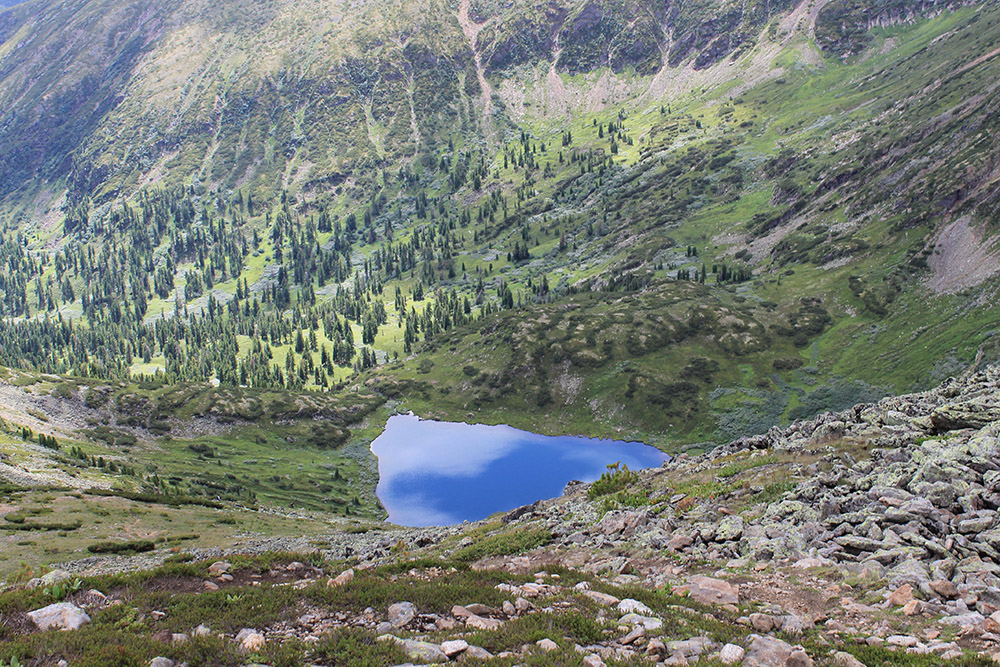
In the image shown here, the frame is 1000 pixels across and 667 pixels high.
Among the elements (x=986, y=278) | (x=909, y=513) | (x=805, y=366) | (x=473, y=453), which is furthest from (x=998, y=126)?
(x=909, y=513)

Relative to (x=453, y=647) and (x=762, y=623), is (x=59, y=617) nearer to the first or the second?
(x=453, y=647)

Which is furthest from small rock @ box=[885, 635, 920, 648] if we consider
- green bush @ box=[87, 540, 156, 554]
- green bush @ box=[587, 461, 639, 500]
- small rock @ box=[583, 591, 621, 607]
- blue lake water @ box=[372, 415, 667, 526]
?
blue lake water @ box=[372, 415, 667, 526]

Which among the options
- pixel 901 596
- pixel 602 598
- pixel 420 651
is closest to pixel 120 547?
pixel 420 651

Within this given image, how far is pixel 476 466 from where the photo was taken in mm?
142375

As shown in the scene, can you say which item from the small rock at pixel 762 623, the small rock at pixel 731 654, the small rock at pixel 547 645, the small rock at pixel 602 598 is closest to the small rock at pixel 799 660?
the small rock at pixel 731 654

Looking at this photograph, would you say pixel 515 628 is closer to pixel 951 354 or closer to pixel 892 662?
pixel 892 662

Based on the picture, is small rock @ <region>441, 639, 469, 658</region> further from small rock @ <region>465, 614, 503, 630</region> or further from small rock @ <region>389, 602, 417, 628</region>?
small rock @ <region>389, 602, 417, 628</region>

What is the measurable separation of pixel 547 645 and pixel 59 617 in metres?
14.6

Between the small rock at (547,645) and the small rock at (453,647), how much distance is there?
208 cm

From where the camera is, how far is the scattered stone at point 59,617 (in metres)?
16.8

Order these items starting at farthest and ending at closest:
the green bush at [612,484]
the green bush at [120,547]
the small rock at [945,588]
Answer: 1. the green bush at [120,547]
2. the green bush at [612,484]
3. the small rock at [945,588]

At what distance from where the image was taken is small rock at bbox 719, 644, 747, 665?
1480cm

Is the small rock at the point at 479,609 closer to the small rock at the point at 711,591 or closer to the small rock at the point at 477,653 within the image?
the small rock at the point at 477,653

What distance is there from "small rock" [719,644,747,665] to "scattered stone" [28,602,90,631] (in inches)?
721
